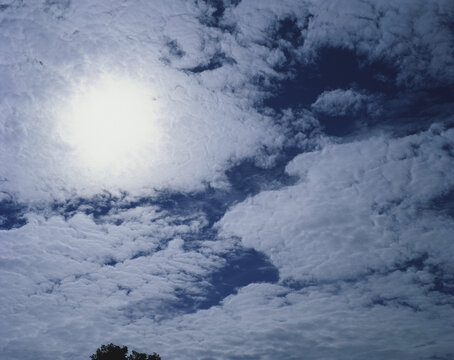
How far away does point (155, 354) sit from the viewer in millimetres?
26703

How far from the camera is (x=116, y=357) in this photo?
82.4 ft

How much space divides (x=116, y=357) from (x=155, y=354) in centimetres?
343
